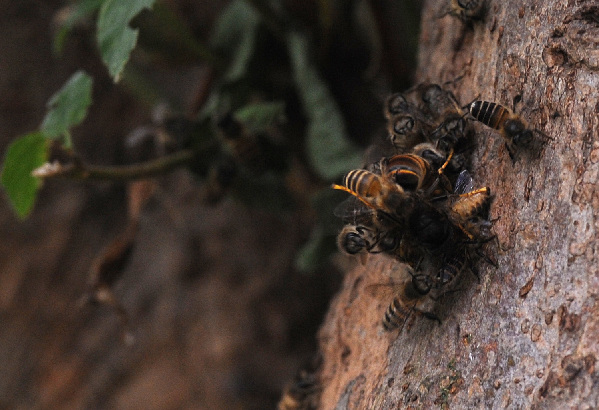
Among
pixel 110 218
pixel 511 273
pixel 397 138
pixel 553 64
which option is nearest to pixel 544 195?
pixel 511 273

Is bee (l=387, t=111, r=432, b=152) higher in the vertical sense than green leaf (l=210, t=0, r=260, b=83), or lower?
lower

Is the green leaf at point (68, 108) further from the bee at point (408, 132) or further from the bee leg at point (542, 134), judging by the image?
the bee leg at point (542, 134)

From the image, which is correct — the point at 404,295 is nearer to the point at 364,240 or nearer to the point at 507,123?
the point at 364,240

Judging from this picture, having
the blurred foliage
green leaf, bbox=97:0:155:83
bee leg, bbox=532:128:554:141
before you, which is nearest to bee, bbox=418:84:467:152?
bee leg, bbox=532:128:554:141

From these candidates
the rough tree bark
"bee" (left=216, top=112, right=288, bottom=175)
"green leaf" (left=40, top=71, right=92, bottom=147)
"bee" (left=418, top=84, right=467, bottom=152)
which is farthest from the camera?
"bee" (left=216, top=112, right=288, bottom=175)

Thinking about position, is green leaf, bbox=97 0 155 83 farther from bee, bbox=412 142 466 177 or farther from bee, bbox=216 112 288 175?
bee, bbox=412 142 466 177

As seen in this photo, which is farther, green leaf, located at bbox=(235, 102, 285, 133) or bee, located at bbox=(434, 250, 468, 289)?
green leaf, located at bbox=(235, 102, 285, 133)

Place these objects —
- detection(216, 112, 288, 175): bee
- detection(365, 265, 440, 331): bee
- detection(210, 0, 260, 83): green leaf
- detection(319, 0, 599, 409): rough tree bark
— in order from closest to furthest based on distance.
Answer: detection(319, 0, 599, 409): rough tree bark
detection(365, 265, 440, 331): bee
detection(216, 112, 288, 175): bee
detection(210, 0, 260, 83): green leaf

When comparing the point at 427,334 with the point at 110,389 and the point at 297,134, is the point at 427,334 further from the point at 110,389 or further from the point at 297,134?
the point at 110,389
